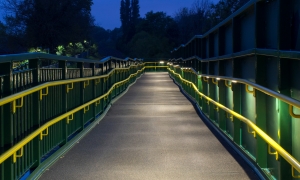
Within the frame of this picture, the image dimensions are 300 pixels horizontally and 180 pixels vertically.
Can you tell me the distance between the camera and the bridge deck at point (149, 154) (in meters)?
6.24

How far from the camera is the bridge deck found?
6.24m

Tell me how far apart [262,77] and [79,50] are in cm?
5722

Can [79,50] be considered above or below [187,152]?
above

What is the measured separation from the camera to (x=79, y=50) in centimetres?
6219

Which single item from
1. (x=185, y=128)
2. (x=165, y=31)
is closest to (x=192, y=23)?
(x=165, y=31)

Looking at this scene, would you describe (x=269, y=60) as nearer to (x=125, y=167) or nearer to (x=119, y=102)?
(x=125, y=167)

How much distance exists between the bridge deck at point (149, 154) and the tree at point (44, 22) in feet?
134

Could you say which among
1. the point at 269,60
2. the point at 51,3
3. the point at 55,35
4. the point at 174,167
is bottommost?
the point at 174,167

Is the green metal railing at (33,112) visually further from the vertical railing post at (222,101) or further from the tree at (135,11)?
the tree at (135,11)

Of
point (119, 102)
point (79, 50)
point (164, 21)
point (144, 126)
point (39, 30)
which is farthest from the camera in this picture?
point (164, 21)

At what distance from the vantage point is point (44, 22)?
50906 mm

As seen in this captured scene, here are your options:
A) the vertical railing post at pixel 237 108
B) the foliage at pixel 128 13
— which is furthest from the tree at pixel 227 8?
the foliage at pixel 128 13

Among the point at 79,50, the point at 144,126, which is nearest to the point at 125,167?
the point at 144,126

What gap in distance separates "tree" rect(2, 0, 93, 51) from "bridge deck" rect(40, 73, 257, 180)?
4076 centimetres
